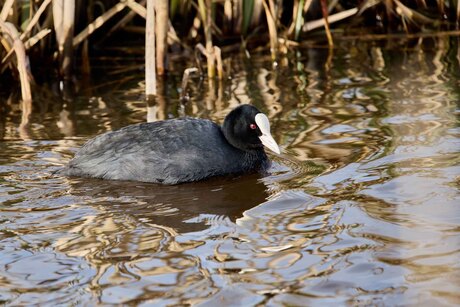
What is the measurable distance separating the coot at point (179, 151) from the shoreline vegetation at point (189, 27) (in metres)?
1.56

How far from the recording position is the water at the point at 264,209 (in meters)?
3.76

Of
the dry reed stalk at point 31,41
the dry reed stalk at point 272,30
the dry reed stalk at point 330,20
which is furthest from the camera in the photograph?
the dry reed stalk at point 330,20

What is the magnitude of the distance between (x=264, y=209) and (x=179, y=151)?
81cm

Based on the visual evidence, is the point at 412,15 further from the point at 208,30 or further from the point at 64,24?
the point at 64,24

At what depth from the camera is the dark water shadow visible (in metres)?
4.82

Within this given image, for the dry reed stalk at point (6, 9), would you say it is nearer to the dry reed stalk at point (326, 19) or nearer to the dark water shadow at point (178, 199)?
the dark water shadow at point (178, 199)

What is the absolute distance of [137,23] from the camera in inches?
372

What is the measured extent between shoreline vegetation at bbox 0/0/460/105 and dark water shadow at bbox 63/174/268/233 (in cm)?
189

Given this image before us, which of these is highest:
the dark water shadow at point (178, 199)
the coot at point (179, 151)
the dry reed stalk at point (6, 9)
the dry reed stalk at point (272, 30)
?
the dry reed stalk at point (6, 9)

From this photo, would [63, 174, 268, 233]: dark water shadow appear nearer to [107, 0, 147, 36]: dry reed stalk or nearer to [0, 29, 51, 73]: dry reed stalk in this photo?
[0, 29, 51, 73]: dry reed stalk

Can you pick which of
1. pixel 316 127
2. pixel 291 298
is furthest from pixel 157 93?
pixel 291 298

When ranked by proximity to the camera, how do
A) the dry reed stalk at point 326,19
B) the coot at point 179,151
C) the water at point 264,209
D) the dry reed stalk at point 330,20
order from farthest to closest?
the dry reed stalk at point 330,20 → the dry reed stalk at point 326,19 → the coot at point 179,151 → the water at point 264,209

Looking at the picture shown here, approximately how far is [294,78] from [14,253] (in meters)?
4.44

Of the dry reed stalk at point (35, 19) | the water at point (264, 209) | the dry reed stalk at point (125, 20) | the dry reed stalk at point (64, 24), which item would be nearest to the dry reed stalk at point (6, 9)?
the dry reed stalk at point (35, 19)
